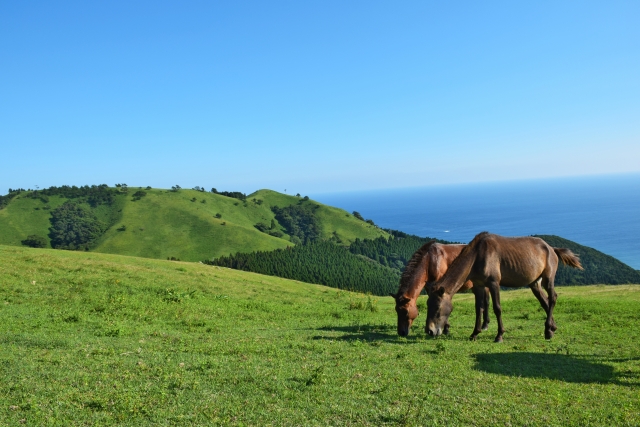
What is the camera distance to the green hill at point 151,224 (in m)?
141

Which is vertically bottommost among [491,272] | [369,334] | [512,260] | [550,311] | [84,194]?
[369,334]

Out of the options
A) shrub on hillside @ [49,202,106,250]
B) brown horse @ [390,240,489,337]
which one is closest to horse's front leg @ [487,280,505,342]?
brown horse @ [390,240,489,337]

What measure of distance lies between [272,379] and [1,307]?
13.8 metres

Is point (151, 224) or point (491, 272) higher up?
point (151, 224)

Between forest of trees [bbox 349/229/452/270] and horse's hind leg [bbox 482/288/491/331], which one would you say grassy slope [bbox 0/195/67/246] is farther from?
horse's hind leg [bbox 482/288/491/331]

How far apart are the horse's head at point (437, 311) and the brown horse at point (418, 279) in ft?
2.13

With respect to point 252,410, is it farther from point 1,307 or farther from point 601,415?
point 1,307

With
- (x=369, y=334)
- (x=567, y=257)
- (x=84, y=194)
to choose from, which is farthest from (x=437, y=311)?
(x=84, y=194)

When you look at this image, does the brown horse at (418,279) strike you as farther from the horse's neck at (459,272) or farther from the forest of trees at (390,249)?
the forest of trees at (390,249)

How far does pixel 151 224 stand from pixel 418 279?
6282 inches

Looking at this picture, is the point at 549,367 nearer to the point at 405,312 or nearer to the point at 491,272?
the point at 491,272

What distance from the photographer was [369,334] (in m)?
Answer: 15.2

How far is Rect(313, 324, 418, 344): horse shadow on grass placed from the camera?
13.8 metres

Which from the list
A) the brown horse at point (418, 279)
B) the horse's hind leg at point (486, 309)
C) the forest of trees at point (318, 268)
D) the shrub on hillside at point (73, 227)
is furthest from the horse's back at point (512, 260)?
the shrub on hillside at point (73, 227)
